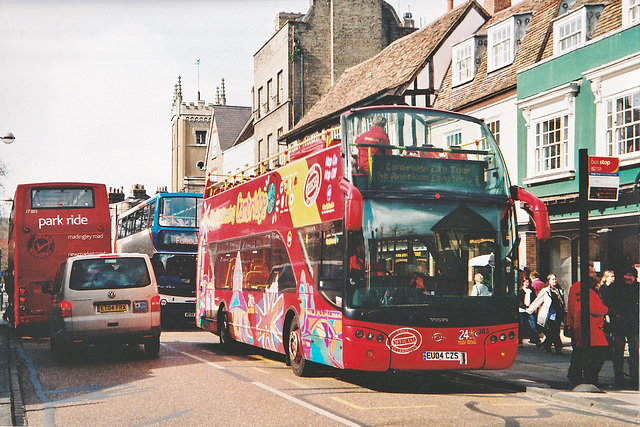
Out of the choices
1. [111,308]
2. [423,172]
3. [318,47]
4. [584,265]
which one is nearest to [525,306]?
[584,265]

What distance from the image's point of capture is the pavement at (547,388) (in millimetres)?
9562

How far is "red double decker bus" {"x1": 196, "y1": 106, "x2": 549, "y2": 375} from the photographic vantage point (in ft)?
34.6

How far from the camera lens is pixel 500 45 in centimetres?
2538

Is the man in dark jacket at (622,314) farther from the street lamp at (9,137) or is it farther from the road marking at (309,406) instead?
the street lamp at (9,137)

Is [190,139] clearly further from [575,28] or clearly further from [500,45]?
[575,28]

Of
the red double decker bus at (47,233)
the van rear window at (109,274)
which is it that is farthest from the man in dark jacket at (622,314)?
the red double decker bus at (47,233)

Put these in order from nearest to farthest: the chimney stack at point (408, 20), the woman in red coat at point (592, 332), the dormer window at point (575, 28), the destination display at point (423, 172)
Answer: the destination display at point (423, 172) < the woman in red coat at point (592, 332) < the dormer window at point (575, 28) < the chimney stack at point (408, 20)

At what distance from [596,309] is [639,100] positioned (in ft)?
26.5

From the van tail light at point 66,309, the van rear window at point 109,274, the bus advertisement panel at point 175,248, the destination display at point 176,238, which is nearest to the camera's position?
the van tail light at point 66,309

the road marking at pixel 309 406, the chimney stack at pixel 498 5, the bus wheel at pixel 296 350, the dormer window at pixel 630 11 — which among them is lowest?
the road marking at pixel 309 406

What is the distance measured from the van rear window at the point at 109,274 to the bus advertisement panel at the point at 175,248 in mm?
8822

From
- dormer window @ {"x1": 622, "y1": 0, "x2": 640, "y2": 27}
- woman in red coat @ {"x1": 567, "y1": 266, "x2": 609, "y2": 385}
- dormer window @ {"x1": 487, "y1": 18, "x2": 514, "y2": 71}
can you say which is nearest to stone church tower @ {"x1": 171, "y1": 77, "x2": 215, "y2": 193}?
dormer window @ {"x1": 487, "y1": 18, "x2": 514, "y2": 71}

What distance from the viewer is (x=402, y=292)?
34.7 ft

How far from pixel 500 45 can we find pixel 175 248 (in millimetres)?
11780
